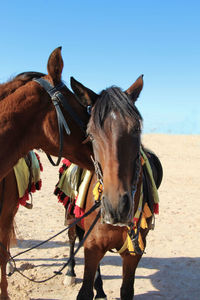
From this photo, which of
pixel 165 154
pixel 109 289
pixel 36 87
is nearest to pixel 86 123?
pixel 36 87

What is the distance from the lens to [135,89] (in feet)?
6.59

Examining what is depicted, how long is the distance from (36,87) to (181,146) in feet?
70.5

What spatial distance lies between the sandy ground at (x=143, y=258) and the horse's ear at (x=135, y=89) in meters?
2.83

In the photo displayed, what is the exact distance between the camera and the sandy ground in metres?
3.76

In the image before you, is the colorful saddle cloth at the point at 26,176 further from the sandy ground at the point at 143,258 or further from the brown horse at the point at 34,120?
the brown horse at the point at 34,120

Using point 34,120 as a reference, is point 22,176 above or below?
below

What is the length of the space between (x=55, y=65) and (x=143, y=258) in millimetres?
4090

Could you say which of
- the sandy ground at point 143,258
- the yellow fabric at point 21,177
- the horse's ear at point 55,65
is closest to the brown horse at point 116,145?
the horse's ear at point 55,65

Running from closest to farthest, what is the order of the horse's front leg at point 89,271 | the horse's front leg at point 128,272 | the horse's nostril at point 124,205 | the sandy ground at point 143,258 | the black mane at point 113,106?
1. the horse's nostril at point 124,205
2. the black mane at point 113,106
3. the horse's front leg at point 89,271
4. the horse's front leg at point 128,272
5. the sandy ground at point 143,258

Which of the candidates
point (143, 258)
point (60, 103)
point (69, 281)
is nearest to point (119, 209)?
point (60, 103)

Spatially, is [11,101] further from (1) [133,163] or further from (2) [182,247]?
(2) [182,247]

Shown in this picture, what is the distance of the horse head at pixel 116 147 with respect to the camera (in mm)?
1530

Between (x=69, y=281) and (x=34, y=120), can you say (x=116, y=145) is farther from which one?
(x=69, y=281)

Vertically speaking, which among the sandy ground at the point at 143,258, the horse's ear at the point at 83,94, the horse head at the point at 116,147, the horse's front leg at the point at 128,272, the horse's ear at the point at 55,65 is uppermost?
the horse's ear at the point at 55,65
